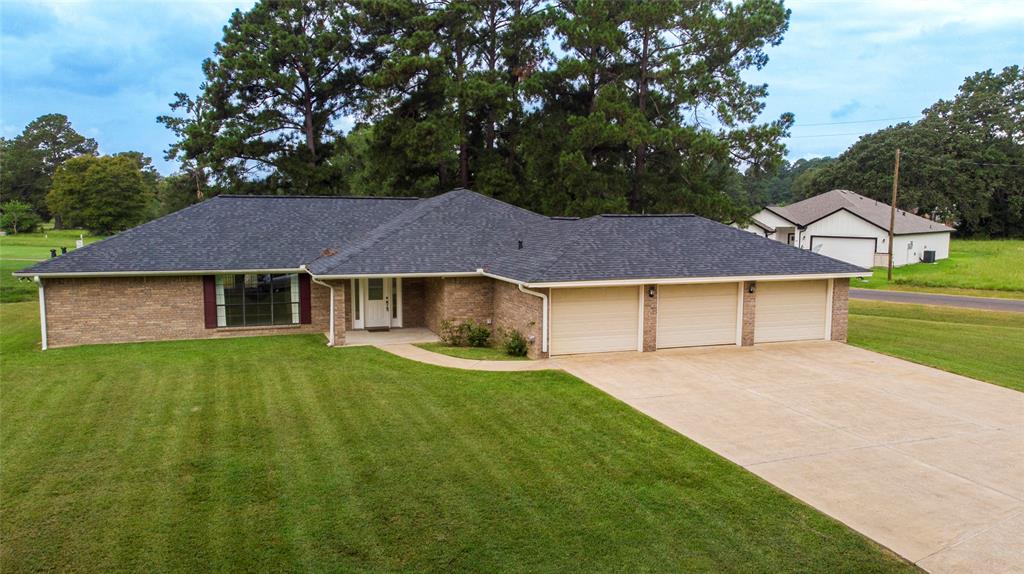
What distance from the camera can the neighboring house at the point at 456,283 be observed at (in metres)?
15.4

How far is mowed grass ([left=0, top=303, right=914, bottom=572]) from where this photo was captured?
6109mm

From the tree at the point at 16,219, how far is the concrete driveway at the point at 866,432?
70016mm

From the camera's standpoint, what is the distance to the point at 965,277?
3306cm

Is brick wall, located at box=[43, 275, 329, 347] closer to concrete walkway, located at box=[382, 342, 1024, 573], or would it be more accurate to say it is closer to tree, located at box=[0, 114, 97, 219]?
concrete walkway, located at box=[382, 342, 1024, 573]

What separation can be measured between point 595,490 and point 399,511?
2.35 meters

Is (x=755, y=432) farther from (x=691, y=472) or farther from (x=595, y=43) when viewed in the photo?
(x=595, y=43)

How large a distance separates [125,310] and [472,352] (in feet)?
31.9

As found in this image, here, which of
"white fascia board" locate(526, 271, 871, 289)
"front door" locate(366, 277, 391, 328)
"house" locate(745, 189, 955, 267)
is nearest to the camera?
"white fascia board" locate(526, 271, 871, 289)

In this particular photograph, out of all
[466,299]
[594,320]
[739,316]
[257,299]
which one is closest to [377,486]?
[594,320]

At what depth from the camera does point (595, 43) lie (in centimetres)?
2698

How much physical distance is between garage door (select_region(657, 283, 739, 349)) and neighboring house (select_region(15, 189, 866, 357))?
35mm

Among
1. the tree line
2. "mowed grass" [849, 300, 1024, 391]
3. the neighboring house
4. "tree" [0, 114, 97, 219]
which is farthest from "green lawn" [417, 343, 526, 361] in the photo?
"tree" [0, 114, 97, 219]

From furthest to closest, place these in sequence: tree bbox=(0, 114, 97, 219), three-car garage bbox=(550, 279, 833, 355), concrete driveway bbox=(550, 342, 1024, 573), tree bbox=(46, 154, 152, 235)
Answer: tree bbox=(0, 114, 97, 219) → tree bbox=(46, 154, 152, 235) → three-car garage bbox=(550, 279, 833, 355) → concrete driveway bbox=(550, 342, 1024, 573)

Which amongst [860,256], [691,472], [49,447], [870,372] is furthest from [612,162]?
[49,447]
